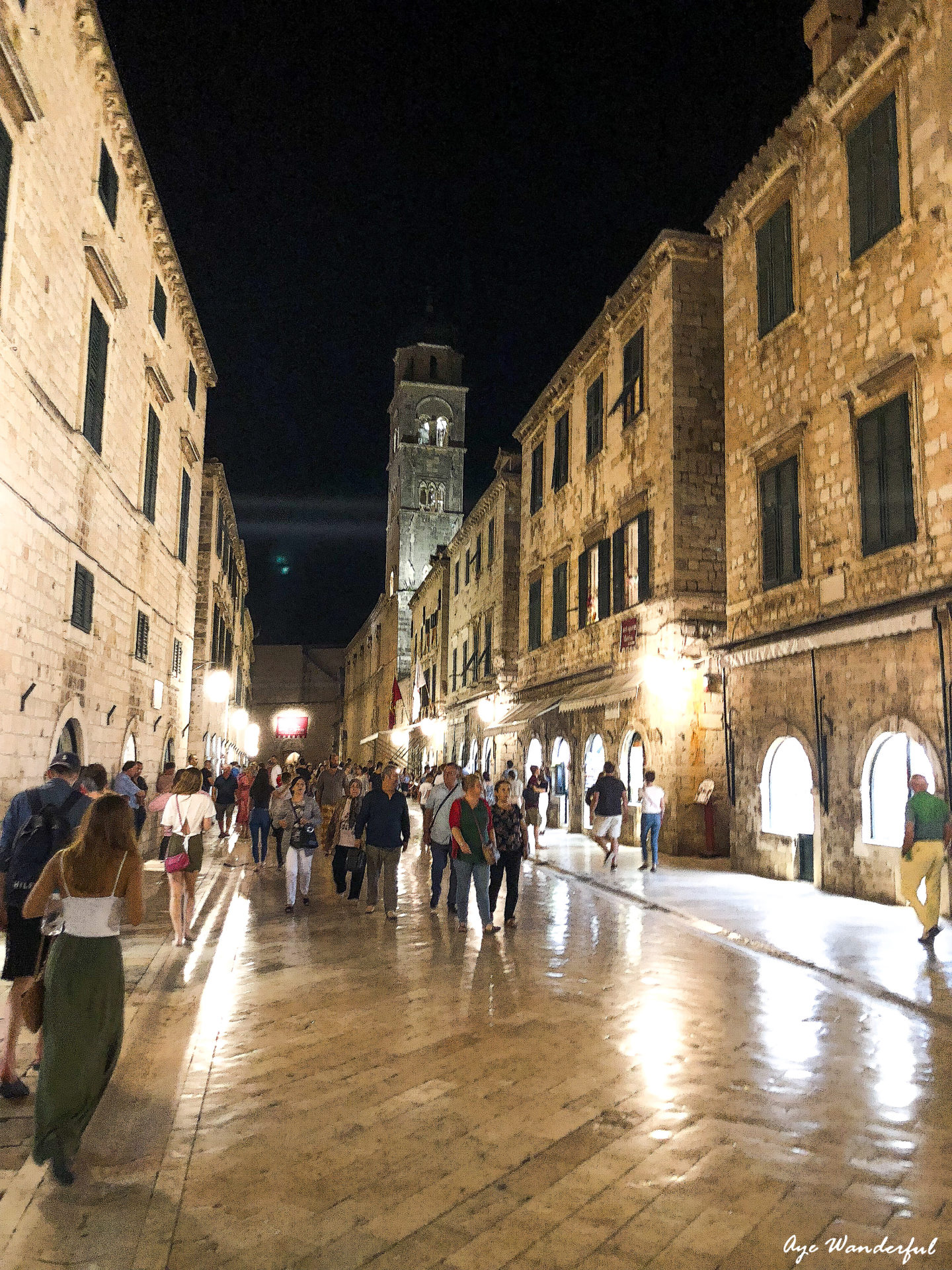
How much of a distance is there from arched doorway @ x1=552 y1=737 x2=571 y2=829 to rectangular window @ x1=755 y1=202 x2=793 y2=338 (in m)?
11.7

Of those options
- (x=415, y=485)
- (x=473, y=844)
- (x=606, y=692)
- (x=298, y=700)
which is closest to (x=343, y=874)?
(x=473, y=844)

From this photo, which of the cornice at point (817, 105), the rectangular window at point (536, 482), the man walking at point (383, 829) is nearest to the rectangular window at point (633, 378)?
the cornice at point (817, 105)

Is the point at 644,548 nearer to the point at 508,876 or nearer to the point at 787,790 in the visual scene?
the point at 787,790

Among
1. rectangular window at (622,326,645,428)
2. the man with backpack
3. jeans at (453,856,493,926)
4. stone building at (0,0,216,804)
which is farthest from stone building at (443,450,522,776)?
the man with backpack

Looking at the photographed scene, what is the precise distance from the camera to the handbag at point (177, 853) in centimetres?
885

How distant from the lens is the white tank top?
13.7 ft

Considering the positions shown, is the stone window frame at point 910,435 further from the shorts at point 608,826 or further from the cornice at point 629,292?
the cornice at point 629,292

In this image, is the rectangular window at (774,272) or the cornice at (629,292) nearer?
the rectangular window at (774,272)

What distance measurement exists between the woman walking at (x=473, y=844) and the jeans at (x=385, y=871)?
0.89 m

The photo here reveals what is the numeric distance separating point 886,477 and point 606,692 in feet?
28.4

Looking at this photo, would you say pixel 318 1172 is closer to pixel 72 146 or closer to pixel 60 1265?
pixel 60 1265

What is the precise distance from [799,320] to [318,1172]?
45.0ft

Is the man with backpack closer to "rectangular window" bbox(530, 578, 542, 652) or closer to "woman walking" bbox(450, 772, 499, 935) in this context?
"woman walking" bbox(450, 772, 499, 935)

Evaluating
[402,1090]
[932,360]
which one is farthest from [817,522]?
[402,1090]
